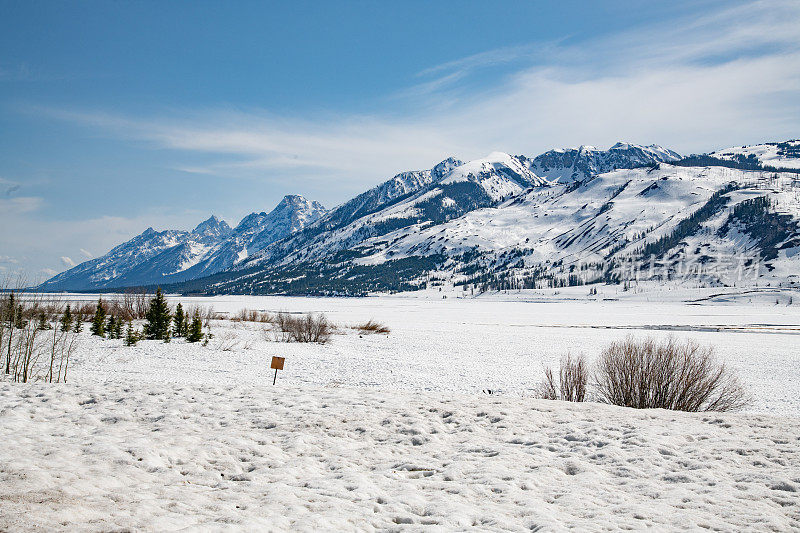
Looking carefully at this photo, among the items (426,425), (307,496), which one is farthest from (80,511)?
(426,425)

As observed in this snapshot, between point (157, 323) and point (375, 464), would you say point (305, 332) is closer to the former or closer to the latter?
point (157, 323)

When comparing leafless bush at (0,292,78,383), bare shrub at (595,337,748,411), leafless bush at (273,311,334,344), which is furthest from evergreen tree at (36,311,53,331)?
bare shrub at (595,337,748,411)

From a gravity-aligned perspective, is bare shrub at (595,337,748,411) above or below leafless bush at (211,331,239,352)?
above

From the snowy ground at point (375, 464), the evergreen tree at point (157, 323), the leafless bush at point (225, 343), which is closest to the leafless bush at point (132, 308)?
the leafless bush at point (225, 343)

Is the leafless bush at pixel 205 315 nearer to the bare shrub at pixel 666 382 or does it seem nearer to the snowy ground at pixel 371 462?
Result: the snowy ground at pixel 371 462

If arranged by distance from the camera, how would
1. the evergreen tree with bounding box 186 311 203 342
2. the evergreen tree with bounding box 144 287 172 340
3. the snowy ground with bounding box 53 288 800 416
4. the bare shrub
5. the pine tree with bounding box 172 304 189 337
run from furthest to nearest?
the pine tree with bounding box 172 304 189 337
the evergreen tree with bounding box 144 287 172 340
the evergreen tree with bounding box 186 311 203 342
the snowy ground with bounding box 53 288 800 416
the bare shrub

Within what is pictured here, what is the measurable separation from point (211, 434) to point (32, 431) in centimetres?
355

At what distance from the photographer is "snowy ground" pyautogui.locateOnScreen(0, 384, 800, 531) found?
623 cm

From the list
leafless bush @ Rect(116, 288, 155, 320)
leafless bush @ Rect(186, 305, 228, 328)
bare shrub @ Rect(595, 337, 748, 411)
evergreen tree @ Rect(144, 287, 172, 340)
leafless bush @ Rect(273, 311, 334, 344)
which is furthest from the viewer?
leafless bush @ Rect(116, 288, 155, 320)

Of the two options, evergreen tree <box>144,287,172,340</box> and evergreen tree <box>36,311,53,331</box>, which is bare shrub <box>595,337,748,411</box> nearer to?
evergreen tree <box>36,311,53,331</box>

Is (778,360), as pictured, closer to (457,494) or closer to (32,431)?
(457,494)

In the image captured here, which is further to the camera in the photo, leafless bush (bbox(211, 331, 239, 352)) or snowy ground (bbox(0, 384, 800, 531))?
leafless bush (bbox(211, 331, 239, 352))

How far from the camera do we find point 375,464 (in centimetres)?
883

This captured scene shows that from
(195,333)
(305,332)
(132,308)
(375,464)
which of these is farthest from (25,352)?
(132,308)
